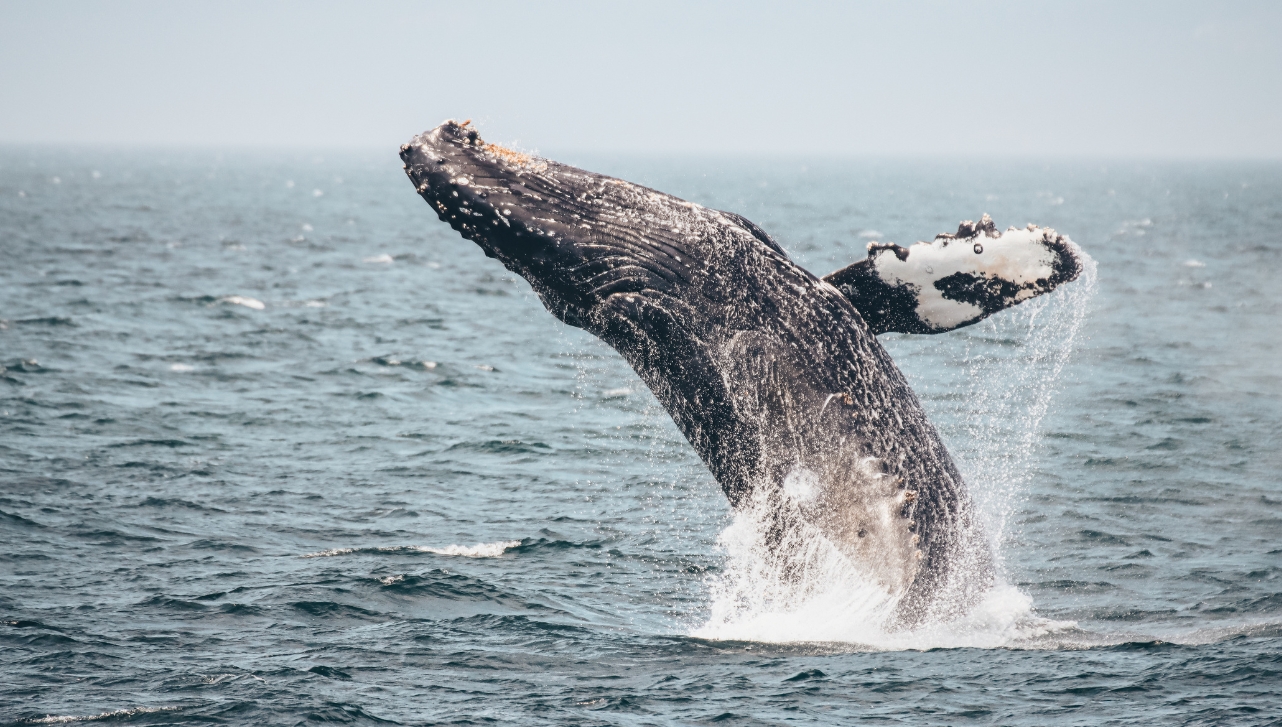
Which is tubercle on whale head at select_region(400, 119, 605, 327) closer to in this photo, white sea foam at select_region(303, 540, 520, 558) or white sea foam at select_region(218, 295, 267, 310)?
white sea foam at select_region(303, 540, 520, 558)

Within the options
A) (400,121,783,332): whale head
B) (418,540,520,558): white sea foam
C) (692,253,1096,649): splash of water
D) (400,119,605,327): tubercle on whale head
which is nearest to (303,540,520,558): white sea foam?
(418,540,520,558): white sea foam

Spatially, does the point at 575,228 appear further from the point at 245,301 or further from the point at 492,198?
the point at 245,301

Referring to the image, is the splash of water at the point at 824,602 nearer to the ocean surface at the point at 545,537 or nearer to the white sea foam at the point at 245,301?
the ocean surface at the point at 545,537

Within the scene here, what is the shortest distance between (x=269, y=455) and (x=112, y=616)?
19.4 feet

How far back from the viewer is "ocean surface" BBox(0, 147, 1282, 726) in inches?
324

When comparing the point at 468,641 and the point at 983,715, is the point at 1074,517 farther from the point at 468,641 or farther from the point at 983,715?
the point at 468,641

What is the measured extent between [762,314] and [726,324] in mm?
244

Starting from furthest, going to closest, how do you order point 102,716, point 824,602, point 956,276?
point 824,602 → point 956,276 → point 102,716

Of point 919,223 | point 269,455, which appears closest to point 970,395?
point 269,455

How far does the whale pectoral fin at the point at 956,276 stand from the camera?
8.55m

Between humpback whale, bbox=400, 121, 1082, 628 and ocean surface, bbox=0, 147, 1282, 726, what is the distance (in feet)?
2.89

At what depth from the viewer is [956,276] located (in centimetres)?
869

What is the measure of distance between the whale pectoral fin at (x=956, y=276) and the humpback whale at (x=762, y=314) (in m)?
0.01

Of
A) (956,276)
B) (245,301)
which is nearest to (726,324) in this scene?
(956,276)
